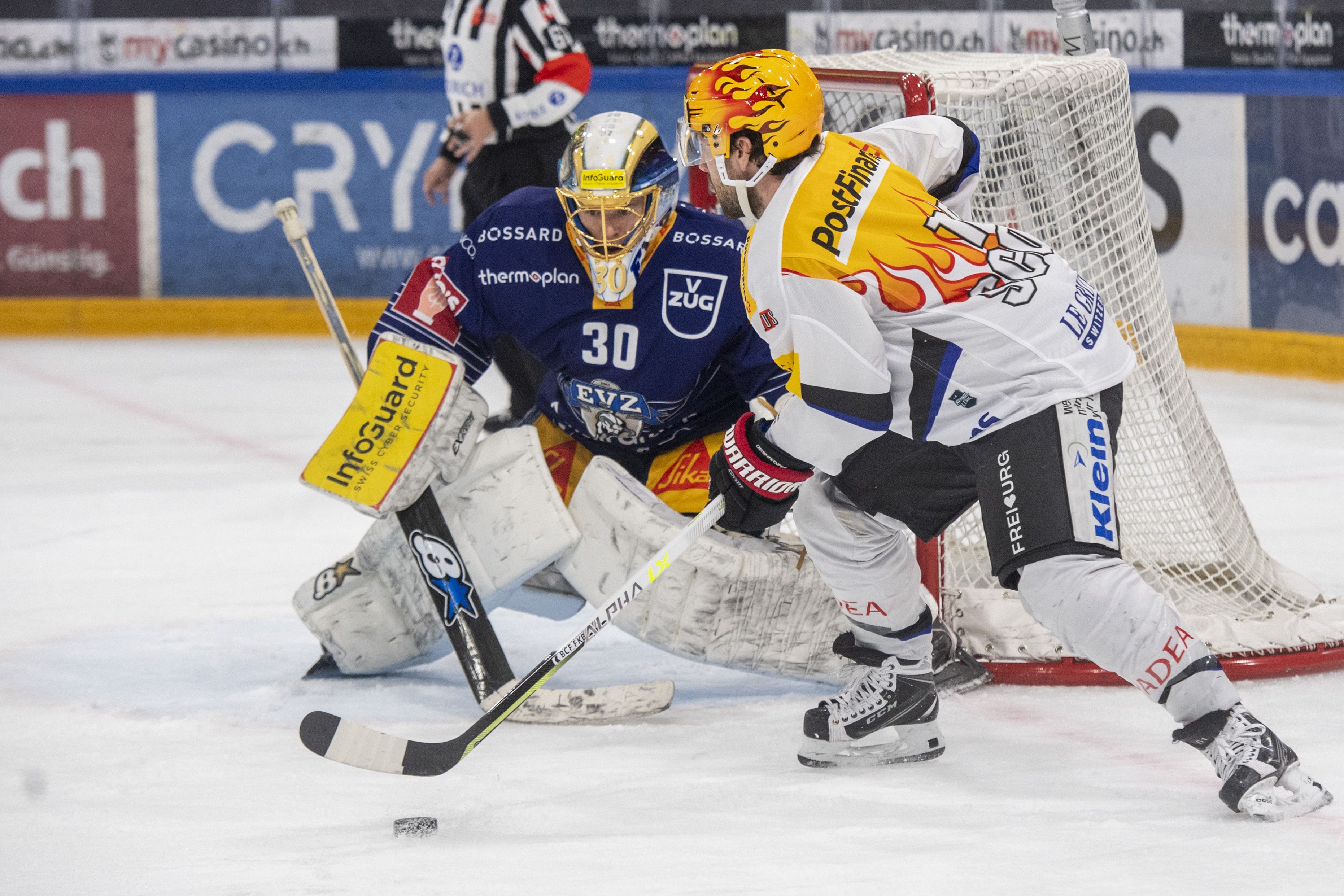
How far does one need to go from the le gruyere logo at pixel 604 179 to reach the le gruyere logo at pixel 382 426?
1.17 ft

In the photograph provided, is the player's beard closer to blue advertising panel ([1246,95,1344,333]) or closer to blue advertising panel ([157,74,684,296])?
blue advertising panel ([1246,95,1344,333])

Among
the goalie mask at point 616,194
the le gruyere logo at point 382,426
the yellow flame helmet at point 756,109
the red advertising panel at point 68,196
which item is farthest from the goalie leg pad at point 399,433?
the red advertising panel at point 68,196

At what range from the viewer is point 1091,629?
207 centimetres

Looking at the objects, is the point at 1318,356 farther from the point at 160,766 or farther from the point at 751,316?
the point at 160,766

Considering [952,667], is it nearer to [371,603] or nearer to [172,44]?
[371,603]

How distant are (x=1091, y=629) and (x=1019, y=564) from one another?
116 mm

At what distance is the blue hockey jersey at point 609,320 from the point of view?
265 cm

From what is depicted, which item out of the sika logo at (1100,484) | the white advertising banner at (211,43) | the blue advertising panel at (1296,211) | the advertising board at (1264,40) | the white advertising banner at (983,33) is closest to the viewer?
the sika logo at (1100,484)

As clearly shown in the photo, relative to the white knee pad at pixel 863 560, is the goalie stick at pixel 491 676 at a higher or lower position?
lower

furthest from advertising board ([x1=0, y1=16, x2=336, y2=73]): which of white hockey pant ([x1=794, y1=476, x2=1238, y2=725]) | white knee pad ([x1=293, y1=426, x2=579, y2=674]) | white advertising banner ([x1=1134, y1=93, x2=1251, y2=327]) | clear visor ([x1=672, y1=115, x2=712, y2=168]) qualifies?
white hockey pant ([x1=794, y1=476, x2=1238, y2=725])

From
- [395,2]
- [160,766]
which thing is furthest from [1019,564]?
[395,2]

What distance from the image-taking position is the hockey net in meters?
2.81

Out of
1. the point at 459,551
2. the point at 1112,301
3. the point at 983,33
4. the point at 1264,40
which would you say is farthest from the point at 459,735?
the point at 983,33

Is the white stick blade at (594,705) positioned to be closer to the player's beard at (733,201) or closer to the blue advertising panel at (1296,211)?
the player's beard at (733,201)
